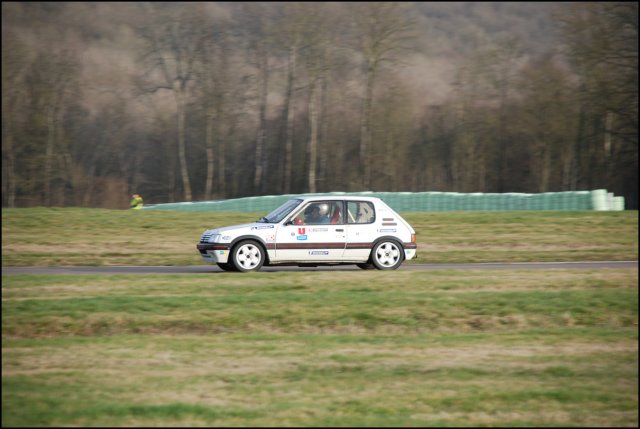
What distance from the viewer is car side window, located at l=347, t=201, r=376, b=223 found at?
55.0 feet

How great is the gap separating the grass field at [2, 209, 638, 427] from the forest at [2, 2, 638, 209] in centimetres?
3339

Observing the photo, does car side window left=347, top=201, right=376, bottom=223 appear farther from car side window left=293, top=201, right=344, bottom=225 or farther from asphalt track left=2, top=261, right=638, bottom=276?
asphalt track left=2, top=261, right=638, bottom=276

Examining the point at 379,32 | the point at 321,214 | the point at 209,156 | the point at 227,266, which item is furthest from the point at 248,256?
the point at 209,156

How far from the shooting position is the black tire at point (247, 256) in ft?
53.0

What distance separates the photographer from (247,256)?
1622 centimetres

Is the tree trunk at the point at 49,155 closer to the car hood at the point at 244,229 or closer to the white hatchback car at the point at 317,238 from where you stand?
the white hatchback car at the point at 317,238

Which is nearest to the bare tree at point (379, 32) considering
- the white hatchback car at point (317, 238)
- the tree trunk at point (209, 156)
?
the tree trunk at point (209, 156)

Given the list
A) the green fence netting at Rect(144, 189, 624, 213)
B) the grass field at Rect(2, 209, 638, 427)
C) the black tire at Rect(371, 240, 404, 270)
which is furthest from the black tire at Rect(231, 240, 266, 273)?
the green fence netting at Rect(144, 189, 624, 213)

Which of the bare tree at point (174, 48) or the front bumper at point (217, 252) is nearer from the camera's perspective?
the front bumper at point (217, 252)

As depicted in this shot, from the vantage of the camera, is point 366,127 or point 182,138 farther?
point 182,138

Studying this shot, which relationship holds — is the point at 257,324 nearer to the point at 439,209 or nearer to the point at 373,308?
the point at 373,308

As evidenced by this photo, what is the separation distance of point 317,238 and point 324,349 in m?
6.71

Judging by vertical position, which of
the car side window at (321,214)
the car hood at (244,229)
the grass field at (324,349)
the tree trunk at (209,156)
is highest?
Answer: the tree trunk at (209,156)

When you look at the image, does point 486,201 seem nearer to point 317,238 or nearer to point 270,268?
point 270,268
